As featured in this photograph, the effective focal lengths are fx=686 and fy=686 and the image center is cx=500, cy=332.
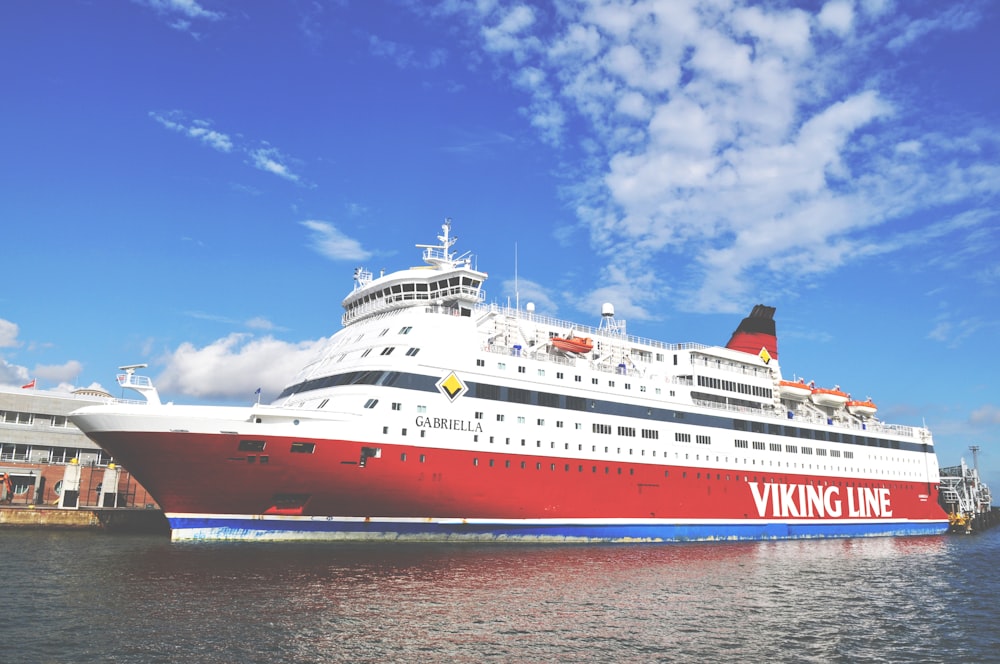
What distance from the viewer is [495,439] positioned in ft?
103

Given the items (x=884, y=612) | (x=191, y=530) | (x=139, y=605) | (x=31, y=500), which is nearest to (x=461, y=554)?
(x=191, y=530)

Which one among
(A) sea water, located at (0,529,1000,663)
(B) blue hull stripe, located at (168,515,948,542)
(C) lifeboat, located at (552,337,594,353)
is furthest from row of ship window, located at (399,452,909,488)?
(C) lifeboat, located at (552,337,594,353)

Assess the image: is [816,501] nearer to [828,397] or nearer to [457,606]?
[828,397]

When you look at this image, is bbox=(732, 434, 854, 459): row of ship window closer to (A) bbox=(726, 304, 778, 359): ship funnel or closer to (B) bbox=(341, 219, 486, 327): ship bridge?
(A) bbox=(726, 304, 778, 359): ship funnel

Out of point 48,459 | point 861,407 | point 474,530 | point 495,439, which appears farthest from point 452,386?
point 861,407

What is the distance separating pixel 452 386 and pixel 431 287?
6.05 meters

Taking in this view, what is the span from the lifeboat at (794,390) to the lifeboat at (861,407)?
22.1 ft

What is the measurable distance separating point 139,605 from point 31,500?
33.7 m

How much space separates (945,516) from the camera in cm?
5509

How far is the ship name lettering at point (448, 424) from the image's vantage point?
97.2 feet

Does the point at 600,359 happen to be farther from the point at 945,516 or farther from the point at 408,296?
the point at 945,516

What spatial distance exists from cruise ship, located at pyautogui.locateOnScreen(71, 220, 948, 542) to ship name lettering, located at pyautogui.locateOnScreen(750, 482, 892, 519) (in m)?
0.13

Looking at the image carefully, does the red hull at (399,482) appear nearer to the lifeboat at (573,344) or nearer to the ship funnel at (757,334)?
the lifeboat at (573,344)

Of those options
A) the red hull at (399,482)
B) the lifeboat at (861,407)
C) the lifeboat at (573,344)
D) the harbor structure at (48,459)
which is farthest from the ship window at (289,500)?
the lifeboat at (861,407)
